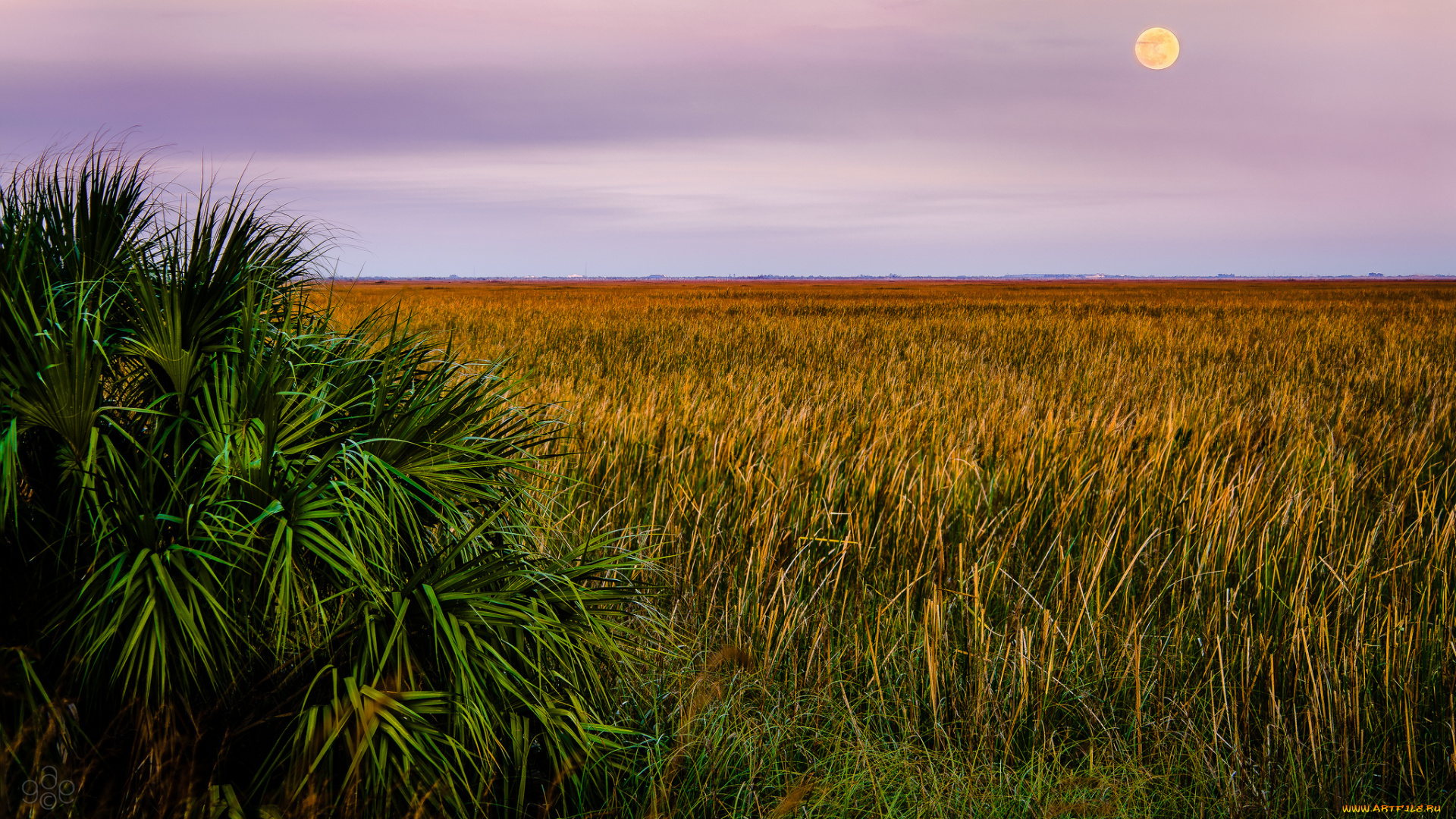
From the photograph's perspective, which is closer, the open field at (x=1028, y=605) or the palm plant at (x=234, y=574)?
the palm plant at (x=234, y=574)

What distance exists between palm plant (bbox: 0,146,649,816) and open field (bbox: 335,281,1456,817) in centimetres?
30

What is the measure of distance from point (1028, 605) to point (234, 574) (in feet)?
7.78

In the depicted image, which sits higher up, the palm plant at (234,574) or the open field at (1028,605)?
the palm plant at (234,574)

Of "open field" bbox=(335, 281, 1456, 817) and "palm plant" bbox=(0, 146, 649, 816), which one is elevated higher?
"palm plant" bbox=(0, 146, 649, 816)

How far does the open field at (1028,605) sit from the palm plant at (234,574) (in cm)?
30

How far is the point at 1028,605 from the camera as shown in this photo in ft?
8.93

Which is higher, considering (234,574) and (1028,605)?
(234,574)

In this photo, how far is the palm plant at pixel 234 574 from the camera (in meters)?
1.19

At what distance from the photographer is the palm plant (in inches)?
46.8

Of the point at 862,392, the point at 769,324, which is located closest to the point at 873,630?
the point at 862,392

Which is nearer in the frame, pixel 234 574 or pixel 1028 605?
pixel 234 574

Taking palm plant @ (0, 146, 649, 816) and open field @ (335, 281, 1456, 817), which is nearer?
palm plant @ (0, 146, 649, 816)

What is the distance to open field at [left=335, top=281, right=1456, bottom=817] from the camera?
180 centimetres

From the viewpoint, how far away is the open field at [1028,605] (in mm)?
1801
